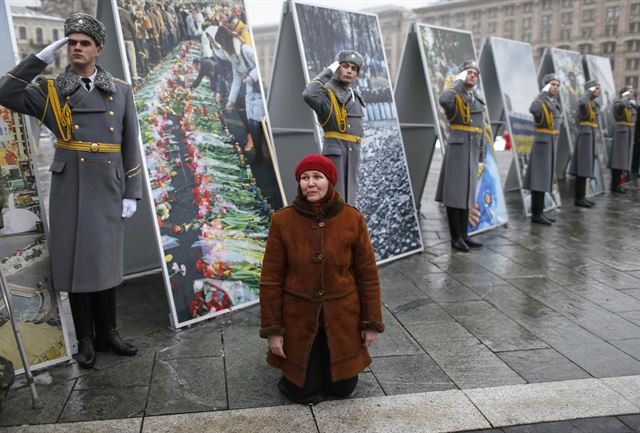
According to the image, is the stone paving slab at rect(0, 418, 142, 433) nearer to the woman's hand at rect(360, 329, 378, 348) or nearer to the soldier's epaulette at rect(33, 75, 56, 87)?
the woman's hand at rect(360, 329, 378, 348)

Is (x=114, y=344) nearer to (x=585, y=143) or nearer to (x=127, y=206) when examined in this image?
(x=127, y=206)

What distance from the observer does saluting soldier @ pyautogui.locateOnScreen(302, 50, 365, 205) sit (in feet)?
17.0

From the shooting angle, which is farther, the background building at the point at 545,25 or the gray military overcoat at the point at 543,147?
the background building at the point at 545,25

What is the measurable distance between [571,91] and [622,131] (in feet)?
3.96

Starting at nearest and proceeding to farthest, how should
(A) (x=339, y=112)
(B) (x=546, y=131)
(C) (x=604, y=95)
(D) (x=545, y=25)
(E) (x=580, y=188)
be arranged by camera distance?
(A) (x=339, y=112) < (B) (x=546, y=131) < (E) (x=580, y=188) < (C) (x=604, y=95) < (D) (x=545, y=25)

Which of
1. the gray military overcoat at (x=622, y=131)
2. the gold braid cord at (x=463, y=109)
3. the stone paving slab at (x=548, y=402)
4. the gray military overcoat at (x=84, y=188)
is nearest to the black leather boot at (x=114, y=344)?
the gray military overcoat at (x=84, y=188)

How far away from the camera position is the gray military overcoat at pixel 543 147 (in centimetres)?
820

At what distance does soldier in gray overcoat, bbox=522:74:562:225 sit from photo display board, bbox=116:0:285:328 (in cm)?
467

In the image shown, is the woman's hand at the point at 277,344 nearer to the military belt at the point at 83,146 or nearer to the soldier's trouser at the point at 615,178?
the military belt at the point at 83,146

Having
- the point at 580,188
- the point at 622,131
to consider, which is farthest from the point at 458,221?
the point at 622,131

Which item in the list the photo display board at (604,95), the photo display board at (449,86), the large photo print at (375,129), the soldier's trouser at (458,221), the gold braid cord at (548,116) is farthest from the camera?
the photo display board at (604,95)

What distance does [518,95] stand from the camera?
9.34 meters

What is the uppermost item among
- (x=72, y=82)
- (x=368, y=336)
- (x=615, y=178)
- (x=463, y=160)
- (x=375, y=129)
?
(x=72, y=82)

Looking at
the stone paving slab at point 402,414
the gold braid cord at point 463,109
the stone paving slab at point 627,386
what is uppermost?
the gold braid cord at point 463,109
